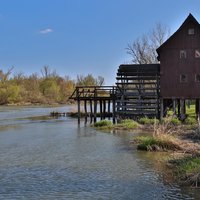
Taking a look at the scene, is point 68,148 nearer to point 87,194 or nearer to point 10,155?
point 10,155

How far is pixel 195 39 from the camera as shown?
3766 centimetres

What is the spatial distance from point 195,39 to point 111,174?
25018 millimetres

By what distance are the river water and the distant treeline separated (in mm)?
79907

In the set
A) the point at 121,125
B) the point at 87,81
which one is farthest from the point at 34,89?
the point at 121,125

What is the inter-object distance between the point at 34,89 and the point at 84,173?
10003cm

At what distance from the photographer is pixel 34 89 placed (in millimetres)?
113938

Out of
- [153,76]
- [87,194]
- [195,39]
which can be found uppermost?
[195,39]

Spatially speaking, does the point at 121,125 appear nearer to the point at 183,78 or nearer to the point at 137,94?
the point at 137,94

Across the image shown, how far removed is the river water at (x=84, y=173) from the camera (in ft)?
41.0

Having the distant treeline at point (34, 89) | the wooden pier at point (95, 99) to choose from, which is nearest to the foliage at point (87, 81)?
the distant treeline at point (34, 89)

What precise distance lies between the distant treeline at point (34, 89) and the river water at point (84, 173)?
262 feet

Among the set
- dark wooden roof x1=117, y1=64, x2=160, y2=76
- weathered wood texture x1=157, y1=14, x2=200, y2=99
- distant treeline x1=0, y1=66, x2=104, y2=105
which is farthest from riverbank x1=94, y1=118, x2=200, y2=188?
distant treeline x1=0, y1=66, x2=104, y2=105

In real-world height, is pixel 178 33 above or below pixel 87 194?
above

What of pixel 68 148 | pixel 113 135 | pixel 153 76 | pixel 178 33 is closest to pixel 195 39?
pixel 178 33
